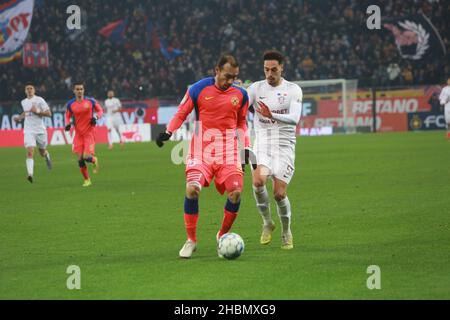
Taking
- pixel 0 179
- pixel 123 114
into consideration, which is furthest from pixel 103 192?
pixel 123 114

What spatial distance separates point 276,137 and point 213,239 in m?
1.52

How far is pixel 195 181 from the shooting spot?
9.61 m

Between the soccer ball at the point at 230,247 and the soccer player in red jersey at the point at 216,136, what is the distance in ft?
1.82

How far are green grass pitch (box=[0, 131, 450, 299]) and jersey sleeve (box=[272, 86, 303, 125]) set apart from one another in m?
1.48

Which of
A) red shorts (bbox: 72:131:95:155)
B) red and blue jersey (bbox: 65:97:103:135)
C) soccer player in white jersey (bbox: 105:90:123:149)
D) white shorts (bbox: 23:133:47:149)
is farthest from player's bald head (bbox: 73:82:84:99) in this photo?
soccer player in white jersey (bbox: 105:90:123:149)

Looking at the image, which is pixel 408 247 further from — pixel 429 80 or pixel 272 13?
pixel 272 13

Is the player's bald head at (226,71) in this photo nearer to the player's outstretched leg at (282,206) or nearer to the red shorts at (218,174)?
the red shorts at (218,174)

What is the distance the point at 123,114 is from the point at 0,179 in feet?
68.7

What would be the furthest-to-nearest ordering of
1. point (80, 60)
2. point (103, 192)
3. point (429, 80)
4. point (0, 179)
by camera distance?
point (80, 60)
point (429, 80)
point (0, 179)
point (103, 192)

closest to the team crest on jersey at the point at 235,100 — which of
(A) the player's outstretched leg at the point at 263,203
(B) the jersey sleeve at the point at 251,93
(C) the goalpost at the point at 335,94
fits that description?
(B) the jersey sleeve at the point at 251,93

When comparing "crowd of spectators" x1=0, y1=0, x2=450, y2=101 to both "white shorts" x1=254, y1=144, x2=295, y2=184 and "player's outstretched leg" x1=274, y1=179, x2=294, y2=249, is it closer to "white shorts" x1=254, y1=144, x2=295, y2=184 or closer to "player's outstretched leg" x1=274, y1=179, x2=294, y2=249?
"white shorts" x1=254, y1=144, x2=295, y2=184

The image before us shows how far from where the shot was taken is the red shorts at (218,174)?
9.69m
